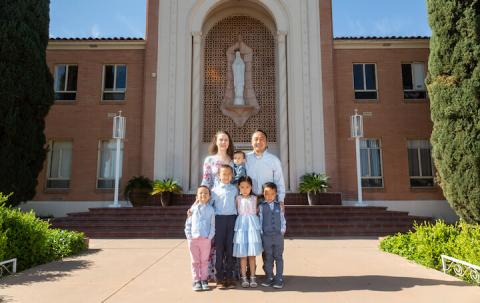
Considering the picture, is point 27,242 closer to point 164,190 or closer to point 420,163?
point 164,190

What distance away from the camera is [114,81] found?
17.6 m

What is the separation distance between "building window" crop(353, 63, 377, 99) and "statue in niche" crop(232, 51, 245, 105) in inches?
217

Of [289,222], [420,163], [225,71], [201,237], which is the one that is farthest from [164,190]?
[420,163]

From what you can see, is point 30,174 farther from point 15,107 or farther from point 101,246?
point 101,246

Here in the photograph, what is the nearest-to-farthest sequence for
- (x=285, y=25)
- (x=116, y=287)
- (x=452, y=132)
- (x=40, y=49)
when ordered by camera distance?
(x=116, y=287)
(x=452, y=132)
(x=40, y=49)
(x=285, y=25)

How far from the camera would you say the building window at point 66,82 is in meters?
17.4

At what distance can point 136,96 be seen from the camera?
56.6 ft

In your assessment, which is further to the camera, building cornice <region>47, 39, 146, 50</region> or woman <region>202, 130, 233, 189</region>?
building cornice <region>47, 39, 146, 50</region>

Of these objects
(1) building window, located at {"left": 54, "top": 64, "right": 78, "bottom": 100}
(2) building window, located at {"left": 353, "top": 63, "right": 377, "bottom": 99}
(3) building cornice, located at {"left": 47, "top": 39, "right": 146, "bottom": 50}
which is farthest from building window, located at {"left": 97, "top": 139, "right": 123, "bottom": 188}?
(2) building window, located at {"left": 353, "top": 63, "right": 377, "bottom": 99}

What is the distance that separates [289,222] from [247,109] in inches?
282

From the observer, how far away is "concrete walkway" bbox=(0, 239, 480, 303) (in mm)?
4133

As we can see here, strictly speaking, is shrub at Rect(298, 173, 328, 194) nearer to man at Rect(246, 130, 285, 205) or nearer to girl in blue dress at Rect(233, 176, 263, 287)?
man at Rect(246, 130, 285, 205)

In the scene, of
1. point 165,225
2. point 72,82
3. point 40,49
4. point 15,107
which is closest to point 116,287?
point 165,225

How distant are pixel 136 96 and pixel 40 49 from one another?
15.1ft
